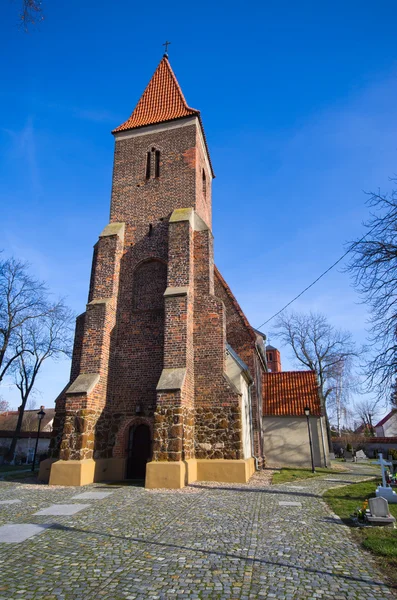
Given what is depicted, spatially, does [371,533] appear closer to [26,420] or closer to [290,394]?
[290,394]

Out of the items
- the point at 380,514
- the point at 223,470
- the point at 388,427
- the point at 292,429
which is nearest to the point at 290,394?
the point at 292,429

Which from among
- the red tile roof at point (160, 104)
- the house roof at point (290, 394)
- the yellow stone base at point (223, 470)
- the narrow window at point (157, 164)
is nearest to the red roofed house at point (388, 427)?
the house roof at point (290, 394)

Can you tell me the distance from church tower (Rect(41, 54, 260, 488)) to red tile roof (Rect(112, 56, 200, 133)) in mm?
858

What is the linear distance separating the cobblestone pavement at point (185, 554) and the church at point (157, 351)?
3.50m

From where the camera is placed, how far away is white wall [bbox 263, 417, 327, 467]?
818 inches

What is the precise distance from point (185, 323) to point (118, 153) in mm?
10071

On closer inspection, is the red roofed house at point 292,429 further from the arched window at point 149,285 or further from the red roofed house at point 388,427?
the red roofed house at point 388,427

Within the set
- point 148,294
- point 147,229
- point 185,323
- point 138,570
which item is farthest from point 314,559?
point 147,229

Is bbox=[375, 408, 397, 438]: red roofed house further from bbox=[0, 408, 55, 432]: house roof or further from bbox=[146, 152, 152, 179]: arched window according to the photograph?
bbox=[146, 152, 152, 179]: arched window

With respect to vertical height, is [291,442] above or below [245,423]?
below

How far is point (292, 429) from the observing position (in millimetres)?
21266

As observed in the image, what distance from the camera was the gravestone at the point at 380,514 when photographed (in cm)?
668

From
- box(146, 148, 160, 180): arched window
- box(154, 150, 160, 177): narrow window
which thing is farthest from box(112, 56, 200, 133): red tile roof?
box(154, 150, 160, 177): narrow window

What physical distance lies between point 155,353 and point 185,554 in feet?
29.8
